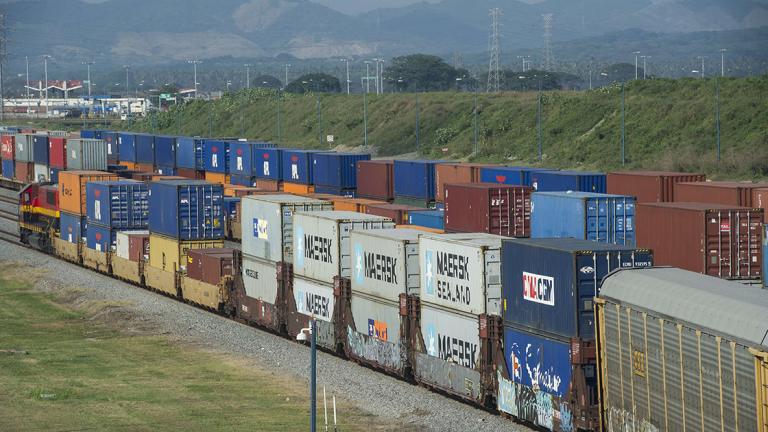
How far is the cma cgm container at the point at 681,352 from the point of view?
21.8 m

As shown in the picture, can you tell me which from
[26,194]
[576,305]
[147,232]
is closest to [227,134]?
[26,194]

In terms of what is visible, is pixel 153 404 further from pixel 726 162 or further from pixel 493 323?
pixel 726 162

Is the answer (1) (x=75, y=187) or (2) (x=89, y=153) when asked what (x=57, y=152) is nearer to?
(2) (x=89, y=153)

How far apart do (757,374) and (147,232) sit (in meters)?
42.9

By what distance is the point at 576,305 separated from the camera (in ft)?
90.7

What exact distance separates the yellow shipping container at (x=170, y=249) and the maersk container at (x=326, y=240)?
458 inches

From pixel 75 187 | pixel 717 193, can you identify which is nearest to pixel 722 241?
pixel 717 193

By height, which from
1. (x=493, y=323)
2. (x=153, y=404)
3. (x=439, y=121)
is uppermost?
(x=439, y=121)

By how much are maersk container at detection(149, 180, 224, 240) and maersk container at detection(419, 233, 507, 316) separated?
19.8m

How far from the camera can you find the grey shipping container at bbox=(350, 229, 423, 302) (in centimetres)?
3572

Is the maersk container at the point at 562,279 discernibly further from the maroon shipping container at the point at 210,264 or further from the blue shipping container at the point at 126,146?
the blue shipping container at the point at 126,146

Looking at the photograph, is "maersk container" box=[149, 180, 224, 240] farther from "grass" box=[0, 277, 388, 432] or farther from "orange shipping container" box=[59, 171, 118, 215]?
"orange shipping container" box=[59, 171, 118, 215]

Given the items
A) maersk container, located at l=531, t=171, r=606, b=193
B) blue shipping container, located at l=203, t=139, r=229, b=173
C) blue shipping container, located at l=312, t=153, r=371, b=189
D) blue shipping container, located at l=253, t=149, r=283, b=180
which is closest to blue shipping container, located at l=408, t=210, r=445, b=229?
maersk container, located at l=531, t=171, r=606, b=193

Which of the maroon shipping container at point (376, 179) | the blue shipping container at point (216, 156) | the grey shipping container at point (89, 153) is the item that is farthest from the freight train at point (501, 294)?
the blue shipping container at point (216, 156)
